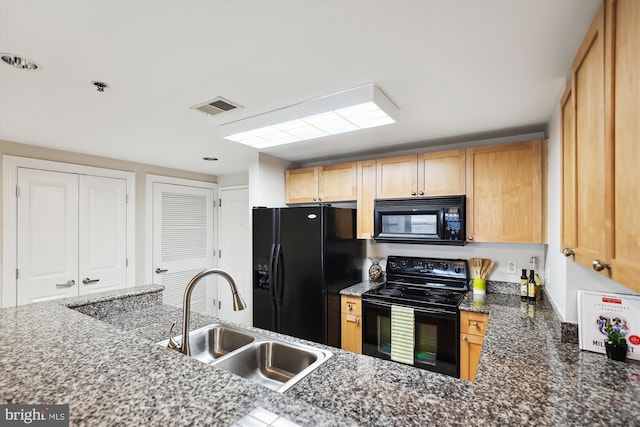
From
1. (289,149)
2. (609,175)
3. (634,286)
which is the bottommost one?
(634,286)

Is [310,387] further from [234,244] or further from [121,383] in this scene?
[234,244]

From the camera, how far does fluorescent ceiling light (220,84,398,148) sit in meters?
1.71

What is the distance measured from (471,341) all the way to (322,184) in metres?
1.93

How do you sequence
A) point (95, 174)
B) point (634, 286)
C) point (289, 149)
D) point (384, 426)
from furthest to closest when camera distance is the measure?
point (95, 174) → point (289, 149) → point (384, 426) → point (634, 286)

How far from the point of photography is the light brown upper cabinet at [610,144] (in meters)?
0.72

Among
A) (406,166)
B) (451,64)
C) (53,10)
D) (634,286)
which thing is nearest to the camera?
(634,286)

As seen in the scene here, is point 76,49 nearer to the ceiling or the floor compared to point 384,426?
nearer to the ceiling

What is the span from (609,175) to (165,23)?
4.96 ft

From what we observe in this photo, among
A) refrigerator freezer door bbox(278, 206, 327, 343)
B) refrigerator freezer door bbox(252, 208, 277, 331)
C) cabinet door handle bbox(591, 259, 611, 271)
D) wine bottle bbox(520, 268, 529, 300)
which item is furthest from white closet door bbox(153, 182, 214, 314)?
cabinet door handle bbox(591, 259, 611, 271)

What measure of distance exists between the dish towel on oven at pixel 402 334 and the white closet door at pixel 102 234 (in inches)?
118

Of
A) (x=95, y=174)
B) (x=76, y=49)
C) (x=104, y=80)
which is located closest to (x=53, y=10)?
(x=76, y=49)

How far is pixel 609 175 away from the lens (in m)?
0.85

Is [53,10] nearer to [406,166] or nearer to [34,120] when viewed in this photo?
[34,120]

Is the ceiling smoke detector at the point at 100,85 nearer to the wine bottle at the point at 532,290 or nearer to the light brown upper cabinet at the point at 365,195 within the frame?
the light brown upper cabinet at the point at 365,195
